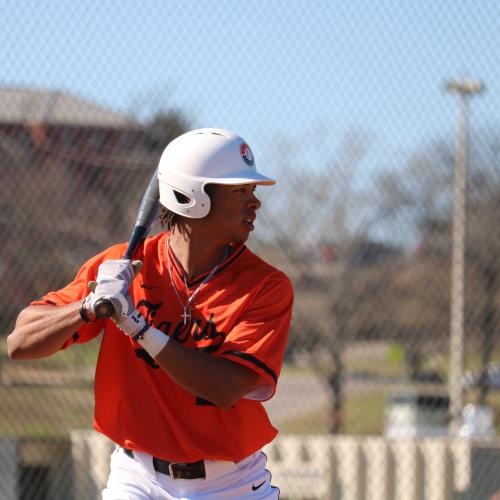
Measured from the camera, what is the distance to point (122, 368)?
2.98 metres

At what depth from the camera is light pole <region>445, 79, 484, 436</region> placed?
218 inches

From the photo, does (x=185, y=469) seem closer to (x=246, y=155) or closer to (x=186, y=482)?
(x=186, y=482)

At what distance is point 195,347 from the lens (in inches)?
114

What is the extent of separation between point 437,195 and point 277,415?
1448mm

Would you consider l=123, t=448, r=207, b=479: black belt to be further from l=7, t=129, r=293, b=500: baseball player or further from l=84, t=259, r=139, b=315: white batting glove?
l=84, t=259, r=139, b=315: white batting glove

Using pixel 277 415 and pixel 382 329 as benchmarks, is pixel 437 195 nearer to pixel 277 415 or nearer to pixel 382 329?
pixel 382 329

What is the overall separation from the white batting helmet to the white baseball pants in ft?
2.27

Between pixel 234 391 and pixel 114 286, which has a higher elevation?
pixel 114 286

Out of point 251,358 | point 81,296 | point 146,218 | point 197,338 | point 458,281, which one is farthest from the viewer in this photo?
point 458,281

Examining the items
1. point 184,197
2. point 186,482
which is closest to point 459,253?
point 184,197

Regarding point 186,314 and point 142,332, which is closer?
point 142,332

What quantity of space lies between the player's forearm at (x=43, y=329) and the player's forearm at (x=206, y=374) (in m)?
0.26

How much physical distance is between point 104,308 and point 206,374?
0.32m

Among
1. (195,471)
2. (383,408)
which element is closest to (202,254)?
(195,471)
